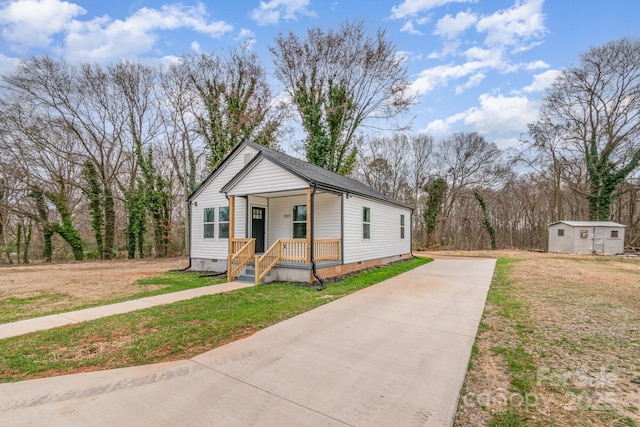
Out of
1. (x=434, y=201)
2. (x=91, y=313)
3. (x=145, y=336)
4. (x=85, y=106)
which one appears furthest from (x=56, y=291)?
(x=434, y=201)

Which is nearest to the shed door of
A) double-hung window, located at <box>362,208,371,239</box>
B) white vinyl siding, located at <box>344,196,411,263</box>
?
white vinyl siding, located at <box>344,196,411,263</box>

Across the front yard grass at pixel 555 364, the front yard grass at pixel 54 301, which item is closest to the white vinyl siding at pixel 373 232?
the front yard grass at pixel 54 301

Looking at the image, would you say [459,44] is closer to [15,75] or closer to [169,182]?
[169,182]

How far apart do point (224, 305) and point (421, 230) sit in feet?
79.2

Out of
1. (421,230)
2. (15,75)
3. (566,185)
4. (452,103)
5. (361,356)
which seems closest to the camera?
(361,356)

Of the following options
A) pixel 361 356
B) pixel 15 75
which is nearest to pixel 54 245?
pixel 15 75

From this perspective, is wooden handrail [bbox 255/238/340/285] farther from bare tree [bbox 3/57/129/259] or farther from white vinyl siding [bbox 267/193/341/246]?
bare tree [bbox 3/57/129/259]

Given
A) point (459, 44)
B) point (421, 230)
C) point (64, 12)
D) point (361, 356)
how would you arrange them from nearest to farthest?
point (361, 356), point (64, 12), point (459, 44), point (421, 230)

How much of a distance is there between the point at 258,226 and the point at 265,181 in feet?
8.11

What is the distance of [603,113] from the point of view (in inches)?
813

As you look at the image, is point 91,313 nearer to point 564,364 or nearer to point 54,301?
point 54,301

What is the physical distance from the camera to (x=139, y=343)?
12.7 feet

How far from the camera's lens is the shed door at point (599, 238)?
1853 centimetres

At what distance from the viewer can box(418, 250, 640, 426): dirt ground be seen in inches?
95.0
